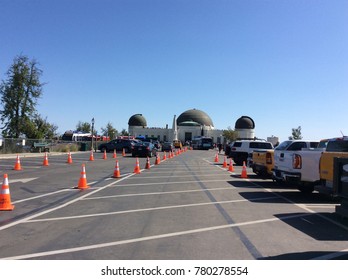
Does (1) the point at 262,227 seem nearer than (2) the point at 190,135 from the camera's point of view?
Yes

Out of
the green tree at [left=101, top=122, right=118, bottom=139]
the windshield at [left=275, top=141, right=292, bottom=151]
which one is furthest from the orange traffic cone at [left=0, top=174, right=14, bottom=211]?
the green tree at [left=101, top=122, right=118, bottom=139]

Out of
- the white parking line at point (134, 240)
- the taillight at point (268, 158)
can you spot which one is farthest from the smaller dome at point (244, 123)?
the white parking line at point (134, 240)

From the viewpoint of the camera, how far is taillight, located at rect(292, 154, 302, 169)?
12594 mm

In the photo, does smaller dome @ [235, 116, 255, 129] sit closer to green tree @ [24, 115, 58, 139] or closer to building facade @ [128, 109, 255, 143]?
building facade @ [128, 109, 255, 143]

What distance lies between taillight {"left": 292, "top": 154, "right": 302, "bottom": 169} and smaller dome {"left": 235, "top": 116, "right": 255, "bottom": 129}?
426 feet

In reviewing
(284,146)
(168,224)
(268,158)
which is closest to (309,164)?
(284,146)

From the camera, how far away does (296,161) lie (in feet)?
41.8

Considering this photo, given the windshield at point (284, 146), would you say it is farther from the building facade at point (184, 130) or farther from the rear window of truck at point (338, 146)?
the building facade at point (184, 130)

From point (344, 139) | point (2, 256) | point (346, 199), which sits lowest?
point (2, 256)

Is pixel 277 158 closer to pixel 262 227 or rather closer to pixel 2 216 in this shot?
pixel 262 227

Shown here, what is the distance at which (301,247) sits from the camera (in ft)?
21.5

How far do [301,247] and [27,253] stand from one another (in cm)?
423

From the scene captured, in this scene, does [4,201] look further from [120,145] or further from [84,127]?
[84,127]
